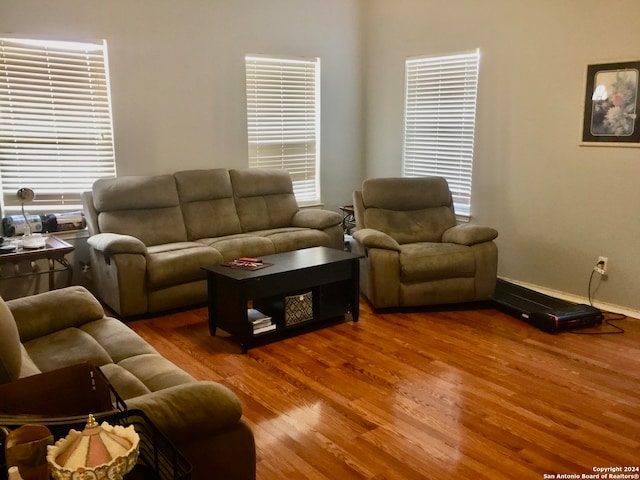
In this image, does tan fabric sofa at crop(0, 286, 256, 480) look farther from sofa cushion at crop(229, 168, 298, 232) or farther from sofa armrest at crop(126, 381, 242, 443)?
sofa cushion at crop(229, 168, 298, 232)

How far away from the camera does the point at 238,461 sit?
1750 millimetres

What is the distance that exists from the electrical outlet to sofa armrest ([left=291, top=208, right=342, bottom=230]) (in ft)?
6.84

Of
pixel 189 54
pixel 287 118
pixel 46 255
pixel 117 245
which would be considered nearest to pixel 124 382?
pixel 117 245

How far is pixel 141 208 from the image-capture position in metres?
4.38

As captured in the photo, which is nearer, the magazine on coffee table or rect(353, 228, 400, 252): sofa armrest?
the magazine on coffee table

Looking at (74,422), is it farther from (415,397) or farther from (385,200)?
(385,200)

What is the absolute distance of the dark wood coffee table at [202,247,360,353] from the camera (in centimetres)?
336

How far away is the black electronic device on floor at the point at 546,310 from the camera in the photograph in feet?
12.1

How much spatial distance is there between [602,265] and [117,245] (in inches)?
137

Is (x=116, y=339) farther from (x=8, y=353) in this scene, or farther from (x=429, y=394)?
(x=429, y=394)

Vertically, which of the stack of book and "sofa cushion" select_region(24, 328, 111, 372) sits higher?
"sofa cushion" select_region(24, 328, 111, 372)

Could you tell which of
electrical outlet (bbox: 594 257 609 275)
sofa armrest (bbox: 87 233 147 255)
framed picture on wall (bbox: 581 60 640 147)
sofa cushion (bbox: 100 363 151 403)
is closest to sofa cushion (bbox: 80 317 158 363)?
sofa cushion (bbox: 100 363 151 403)

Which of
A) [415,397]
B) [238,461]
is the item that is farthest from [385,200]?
[238,461]

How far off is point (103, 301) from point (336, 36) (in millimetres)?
3398
